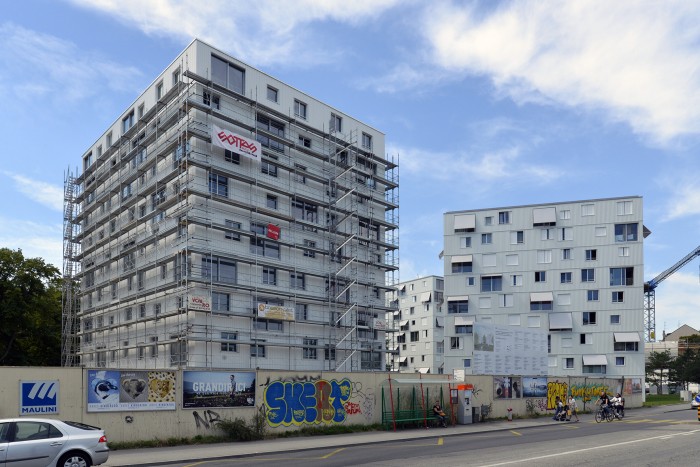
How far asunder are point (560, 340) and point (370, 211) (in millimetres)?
27121

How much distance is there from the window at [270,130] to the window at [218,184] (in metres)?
5.07

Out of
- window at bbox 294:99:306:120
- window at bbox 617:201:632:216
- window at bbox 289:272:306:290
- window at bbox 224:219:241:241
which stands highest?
window at bbox 294:99:306:120

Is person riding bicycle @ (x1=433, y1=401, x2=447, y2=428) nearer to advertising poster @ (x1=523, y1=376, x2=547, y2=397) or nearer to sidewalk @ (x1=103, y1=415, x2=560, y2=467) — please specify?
sidewalk @ (x1=103, y1=415, x2=560, y2=467)

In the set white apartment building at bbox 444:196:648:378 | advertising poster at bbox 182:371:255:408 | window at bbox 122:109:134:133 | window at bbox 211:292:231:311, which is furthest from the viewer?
white apartment building at bbox 444:196:648:378

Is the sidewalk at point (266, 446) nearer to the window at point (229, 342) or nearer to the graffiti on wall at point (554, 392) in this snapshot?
the graffiti on wall at point (554, 392)

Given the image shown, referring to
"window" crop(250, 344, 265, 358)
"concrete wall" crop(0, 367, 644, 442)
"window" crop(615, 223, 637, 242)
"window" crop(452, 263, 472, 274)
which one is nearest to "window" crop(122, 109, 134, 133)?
"window" crop(250, 344, 265, 358)

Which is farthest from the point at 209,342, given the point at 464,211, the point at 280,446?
the point at 464,211

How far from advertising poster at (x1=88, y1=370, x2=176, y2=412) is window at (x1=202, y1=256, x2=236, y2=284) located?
18.9 metres

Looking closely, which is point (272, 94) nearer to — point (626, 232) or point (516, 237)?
point (516, 237)

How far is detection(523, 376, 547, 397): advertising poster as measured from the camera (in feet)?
135

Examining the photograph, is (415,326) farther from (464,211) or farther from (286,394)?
(286,394)

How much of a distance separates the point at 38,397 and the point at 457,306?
58.2 meters

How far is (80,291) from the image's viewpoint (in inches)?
2295

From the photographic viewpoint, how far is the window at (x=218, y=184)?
150 ft
